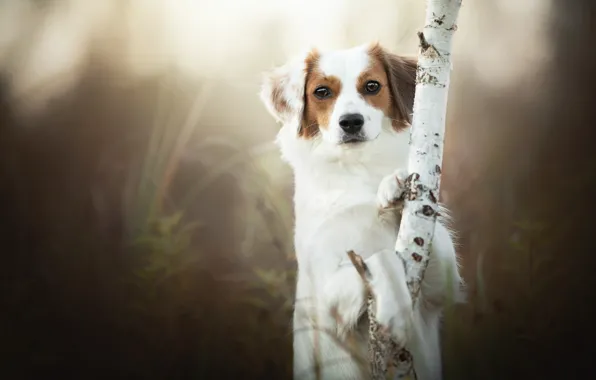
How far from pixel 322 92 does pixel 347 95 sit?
0.30 feet

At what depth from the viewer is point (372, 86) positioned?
257 cm

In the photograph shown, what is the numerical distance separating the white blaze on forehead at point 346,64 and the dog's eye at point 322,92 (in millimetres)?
52

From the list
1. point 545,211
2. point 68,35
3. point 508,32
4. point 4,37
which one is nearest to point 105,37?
point 68,35

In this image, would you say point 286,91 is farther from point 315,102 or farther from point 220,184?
point 220,184

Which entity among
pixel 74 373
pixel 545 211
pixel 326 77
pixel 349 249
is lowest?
pixel 74 373

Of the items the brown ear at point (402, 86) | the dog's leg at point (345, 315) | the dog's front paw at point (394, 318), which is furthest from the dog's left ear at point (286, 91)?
the dog's front paw at point (394, 318)

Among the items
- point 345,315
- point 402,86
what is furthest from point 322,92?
point 345,315

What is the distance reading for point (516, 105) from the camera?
9.15 feet

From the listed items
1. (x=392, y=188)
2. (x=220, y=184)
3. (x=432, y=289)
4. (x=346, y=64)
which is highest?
(x=346, y=64)

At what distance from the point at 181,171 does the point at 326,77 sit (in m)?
0.67

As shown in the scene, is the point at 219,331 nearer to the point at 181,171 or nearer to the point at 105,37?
the point at 181,171

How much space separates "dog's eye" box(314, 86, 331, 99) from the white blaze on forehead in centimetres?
5

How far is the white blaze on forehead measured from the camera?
2.57 metres

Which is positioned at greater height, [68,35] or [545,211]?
[68,35]
